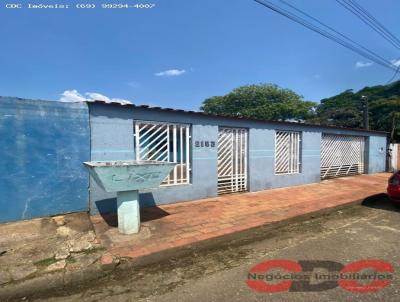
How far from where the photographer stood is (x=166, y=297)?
2.85 m

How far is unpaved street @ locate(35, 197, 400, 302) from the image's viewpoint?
2.81 m

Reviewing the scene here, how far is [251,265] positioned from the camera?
3.55 metres

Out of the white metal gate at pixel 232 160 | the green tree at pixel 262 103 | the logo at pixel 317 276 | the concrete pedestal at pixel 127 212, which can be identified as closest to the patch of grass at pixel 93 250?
the concrete pedestal at pixel 127 212

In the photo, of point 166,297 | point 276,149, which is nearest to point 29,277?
point 166,297

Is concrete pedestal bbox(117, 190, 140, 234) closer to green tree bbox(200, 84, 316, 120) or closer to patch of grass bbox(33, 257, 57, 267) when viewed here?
patch of grass bbox(33, 257, 57, 267)

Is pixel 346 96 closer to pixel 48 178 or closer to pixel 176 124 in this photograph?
pixel 176 124

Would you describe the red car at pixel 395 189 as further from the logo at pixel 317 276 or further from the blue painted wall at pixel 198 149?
the logo at pixel 317 276

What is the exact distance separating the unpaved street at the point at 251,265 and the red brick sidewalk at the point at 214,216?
0.39m

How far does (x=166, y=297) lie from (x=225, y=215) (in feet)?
9.80

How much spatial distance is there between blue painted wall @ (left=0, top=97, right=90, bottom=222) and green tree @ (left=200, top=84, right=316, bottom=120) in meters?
30.3

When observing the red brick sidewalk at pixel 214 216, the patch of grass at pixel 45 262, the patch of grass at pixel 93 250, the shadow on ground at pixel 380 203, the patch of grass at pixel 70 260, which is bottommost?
the shadow on ground at pixel 380 203

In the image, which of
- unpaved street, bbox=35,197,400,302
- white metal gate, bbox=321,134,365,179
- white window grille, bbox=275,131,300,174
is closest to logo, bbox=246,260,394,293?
unpaved street, bbox=35,197,400,302

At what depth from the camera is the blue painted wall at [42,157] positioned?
195 inches

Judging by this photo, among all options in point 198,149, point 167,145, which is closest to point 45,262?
point 167,145
